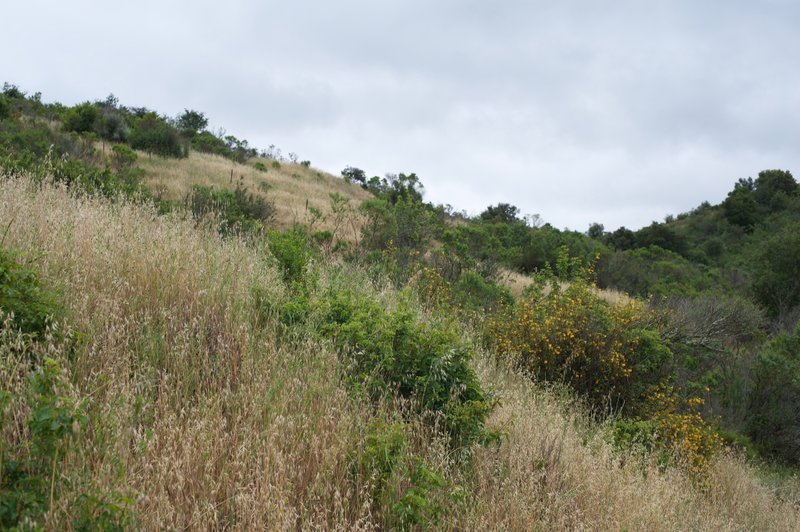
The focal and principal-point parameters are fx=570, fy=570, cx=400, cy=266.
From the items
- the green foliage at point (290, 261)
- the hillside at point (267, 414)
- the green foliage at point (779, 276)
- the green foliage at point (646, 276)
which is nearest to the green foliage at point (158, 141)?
the hillside at point (267, 414)

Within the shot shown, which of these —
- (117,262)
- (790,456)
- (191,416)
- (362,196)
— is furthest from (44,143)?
(362,196)

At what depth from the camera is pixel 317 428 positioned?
338 cm

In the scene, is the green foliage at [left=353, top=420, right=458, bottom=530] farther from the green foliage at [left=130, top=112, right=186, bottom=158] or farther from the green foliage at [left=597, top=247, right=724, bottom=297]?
the green foliage at [left=130, top=112, right=186, bottom=158]

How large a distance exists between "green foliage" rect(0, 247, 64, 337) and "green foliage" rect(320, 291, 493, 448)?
74.9 inches

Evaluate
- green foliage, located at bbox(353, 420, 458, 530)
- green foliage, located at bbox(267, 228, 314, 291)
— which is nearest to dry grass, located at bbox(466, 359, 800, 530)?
green foliage, located at bbox(353, 420, 458, 530)

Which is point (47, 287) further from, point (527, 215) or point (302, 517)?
point (527, 215)

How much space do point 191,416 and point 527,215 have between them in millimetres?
36985

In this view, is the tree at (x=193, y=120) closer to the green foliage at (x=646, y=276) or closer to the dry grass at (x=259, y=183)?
the dry grass at (x=259, y=183)

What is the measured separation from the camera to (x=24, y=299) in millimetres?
3320

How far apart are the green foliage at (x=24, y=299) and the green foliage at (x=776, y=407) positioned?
42.6 feet

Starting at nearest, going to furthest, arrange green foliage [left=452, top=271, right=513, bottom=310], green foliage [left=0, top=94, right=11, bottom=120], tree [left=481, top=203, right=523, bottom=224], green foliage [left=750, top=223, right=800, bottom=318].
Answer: green foliage [left=452, top=271, right=513, bottom=310]
green foliage [left=0, top=94, right=11, bottom=120]
green foliage [left=750, top=223, right=800, bottom=318]
tree [left=481, top=203, right=523, bottom=224]

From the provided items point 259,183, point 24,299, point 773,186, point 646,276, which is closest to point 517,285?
point 646,276

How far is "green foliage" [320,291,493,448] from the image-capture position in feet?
13.6

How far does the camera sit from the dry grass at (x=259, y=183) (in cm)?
1864
